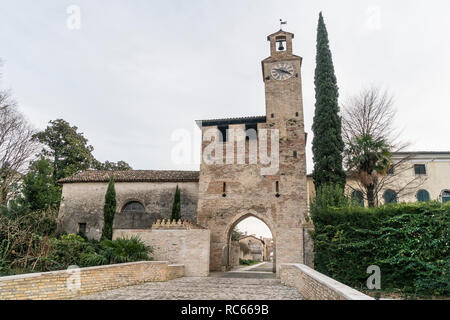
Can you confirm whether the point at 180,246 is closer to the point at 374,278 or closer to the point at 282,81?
the point at 374,278

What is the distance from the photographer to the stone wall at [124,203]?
880 inches

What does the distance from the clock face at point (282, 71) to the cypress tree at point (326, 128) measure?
7.85ft

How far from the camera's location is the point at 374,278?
11391mm

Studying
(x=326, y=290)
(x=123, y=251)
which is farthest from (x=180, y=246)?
(x=326, y=290)

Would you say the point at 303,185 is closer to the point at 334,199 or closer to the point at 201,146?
the point at 334,199

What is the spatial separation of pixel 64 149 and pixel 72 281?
28835mm

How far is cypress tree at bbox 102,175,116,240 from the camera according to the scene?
21234 mm

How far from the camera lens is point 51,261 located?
1005 centimetres

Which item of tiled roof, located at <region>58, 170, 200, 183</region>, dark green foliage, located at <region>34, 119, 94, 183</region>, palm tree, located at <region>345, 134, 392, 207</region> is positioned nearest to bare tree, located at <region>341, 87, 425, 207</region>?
palm tree, located at <region>345, 134, 392, 207</region>

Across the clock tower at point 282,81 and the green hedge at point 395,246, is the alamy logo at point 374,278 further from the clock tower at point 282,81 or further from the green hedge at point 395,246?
the clock tower at point 282,81

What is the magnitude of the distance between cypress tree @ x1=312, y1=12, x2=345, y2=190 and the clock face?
2393 millimetres

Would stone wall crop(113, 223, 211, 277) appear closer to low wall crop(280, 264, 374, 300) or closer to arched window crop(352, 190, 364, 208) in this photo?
arched window crop(352, 190, 364, 208)
